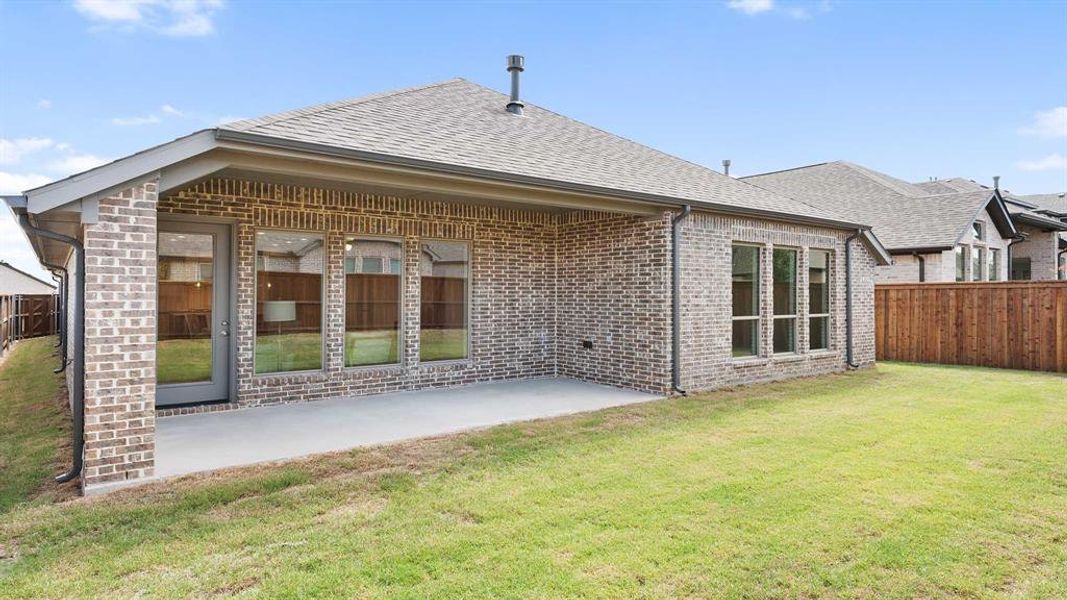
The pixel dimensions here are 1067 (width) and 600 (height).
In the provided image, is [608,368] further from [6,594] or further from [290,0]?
[290,0]

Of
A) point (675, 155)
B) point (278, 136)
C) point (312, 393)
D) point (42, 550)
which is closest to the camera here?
point (42, 550)

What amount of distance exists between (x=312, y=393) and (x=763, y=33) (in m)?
13.8

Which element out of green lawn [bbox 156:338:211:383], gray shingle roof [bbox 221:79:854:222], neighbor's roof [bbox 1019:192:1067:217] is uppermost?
neighbor's roof [bbox 1019:192:1067:217]

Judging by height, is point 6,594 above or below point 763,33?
below

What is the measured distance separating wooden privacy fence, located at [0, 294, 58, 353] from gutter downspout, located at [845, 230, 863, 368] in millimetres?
19469

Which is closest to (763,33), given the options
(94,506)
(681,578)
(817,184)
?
(817,184)

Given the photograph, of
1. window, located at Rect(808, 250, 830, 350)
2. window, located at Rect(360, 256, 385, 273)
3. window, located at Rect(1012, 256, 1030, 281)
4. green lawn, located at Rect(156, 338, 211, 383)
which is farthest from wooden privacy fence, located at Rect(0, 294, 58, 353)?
window, located at Rect(1012, 256, 1030, 281)

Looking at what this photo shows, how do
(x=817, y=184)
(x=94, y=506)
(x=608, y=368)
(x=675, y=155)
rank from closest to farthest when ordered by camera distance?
1. (x=94, y=506)
2. (x=608, y=368)
3. (x=675, y=155)
4. (x=817, y=184)

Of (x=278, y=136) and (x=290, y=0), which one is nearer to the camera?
(x=278, y=136)

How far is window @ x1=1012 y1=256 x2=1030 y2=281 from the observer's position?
72.3ft

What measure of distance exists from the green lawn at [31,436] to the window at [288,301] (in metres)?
2.19

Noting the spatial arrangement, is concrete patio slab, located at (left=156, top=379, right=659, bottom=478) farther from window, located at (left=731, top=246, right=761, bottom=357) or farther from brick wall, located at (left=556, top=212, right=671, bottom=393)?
window, located at (left=731, top=246, right=761, bottom=357)

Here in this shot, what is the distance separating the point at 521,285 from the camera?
9.64 meters

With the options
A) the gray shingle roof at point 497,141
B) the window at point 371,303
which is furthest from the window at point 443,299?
the gray shingle roof at point 497,141
